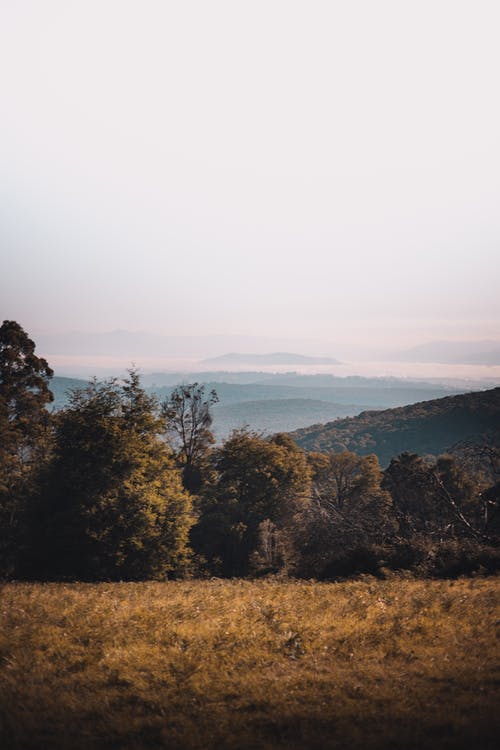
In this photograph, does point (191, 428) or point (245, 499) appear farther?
point (191, 428)

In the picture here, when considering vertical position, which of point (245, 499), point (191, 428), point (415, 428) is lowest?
point (415, 428)

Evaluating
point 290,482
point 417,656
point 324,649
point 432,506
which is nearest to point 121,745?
point 324,649

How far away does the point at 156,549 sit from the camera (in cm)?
2541

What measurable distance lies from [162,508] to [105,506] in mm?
3475

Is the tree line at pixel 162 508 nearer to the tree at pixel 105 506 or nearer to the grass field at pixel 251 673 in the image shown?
the tree at pixel 105 506

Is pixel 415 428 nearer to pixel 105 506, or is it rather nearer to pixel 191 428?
pixel 191 428

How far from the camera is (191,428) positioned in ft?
144

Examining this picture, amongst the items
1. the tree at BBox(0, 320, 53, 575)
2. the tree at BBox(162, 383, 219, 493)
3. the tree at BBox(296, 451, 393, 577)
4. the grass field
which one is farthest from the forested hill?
the grass field

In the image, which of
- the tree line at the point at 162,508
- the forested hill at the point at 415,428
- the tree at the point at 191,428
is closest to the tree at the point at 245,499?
the tree line at the point at 162,508

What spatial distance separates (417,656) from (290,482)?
3172 centimetres

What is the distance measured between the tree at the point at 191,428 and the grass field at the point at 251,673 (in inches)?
1161

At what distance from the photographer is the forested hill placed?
114394 mm

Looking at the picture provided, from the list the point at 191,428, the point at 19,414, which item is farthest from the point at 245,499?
the point at 19,414

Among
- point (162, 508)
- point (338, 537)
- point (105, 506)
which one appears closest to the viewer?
point (105, 506)
